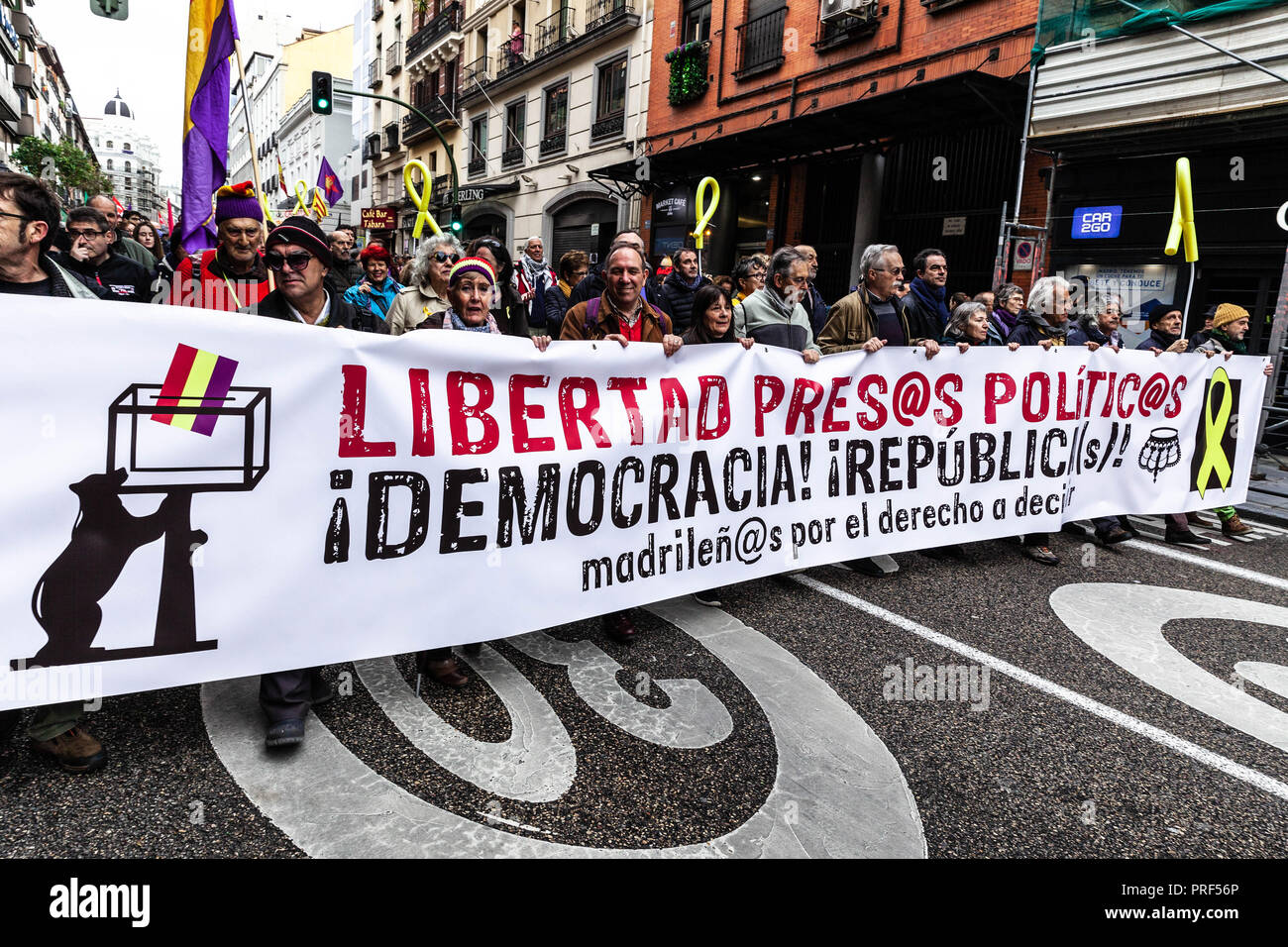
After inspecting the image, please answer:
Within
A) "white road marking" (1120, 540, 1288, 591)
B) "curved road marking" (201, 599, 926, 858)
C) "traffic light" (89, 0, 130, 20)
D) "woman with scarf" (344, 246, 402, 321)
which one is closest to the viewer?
"curved road marking" (201, 599, 926, 858)

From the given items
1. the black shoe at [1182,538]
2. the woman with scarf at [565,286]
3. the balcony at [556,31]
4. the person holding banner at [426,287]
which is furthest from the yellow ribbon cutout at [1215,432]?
the balcony at [556,31]

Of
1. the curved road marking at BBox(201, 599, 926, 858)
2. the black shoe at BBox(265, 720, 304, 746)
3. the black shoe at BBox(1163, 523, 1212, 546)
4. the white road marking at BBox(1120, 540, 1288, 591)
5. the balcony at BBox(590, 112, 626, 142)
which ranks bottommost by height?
the curved road marking at BBox(201, 599, 926, 858)

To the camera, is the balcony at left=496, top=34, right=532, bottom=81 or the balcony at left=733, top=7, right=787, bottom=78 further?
the balcony at left=496, top=34, right=532, bottom=81

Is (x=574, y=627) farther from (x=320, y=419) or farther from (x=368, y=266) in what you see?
(x=368, y=266)

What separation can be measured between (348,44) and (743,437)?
223ft

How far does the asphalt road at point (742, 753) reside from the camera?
229cm

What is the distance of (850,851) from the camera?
227 cm

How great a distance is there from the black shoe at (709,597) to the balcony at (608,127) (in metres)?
18.3

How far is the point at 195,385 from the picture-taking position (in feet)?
8.54

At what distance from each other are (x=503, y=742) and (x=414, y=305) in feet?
8.54

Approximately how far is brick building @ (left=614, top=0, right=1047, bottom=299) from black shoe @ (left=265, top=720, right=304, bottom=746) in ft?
37.2

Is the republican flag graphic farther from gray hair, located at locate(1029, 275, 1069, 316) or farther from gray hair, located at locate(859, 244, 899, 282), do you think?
gray hair, located at locate(1029, 275, 1069, 316)

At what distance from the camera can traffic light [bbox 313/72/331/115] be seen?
618 inches

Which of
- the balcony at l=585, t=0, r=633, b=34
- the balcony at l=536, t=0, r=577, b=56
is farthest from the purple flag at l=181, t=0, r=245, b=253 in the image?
the balcony at l=536, t=0, r=577, b=56
